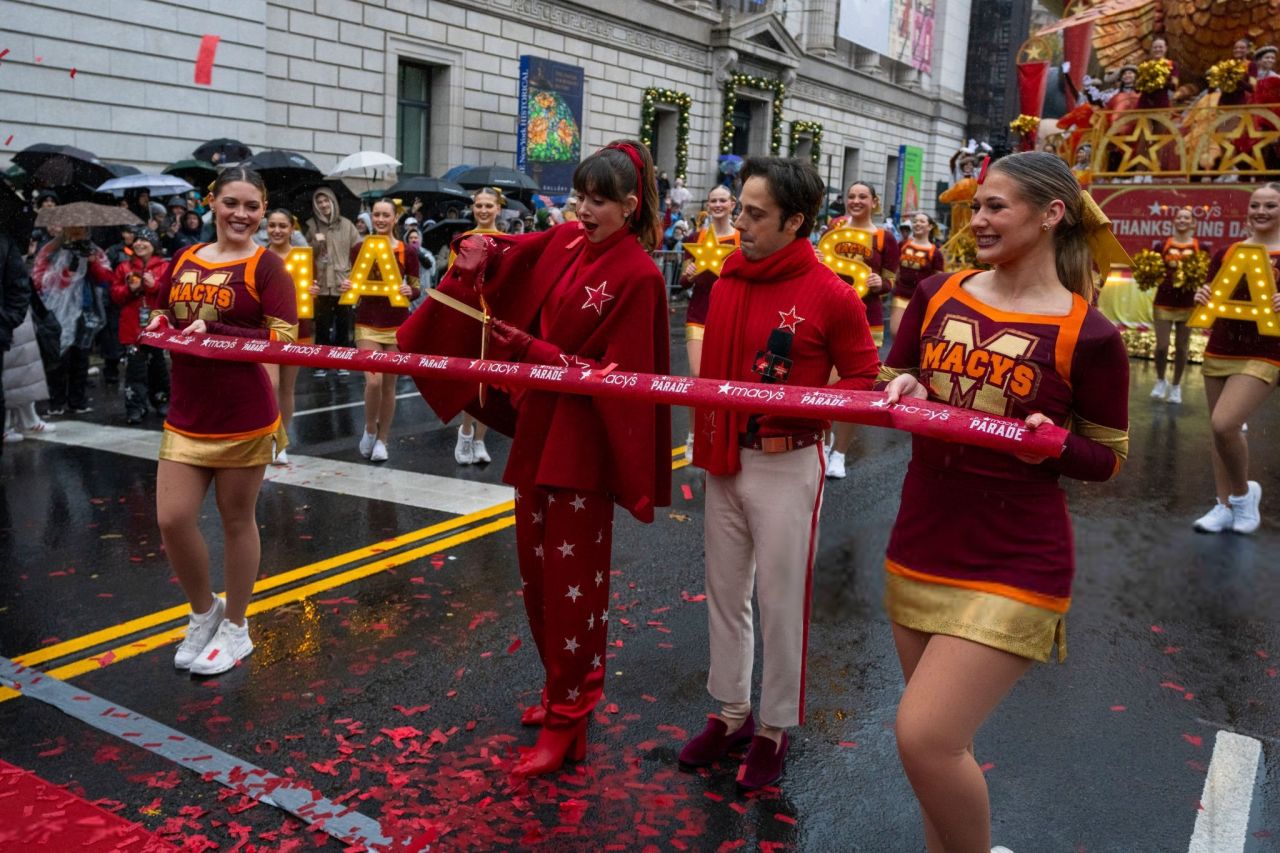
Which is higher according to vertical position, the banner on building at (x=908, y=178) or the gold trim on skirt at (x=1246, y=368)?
the banner on building at (x=908, y=178)

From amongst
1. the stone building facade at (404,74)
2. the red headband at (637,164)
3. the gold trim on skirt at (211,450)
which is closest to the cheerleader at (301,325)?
the gold trim on skirt at (211,450)

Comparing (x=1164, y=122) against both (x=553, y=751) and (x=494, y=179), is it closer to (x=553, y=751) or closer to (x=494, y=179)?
(x=494, y=179)

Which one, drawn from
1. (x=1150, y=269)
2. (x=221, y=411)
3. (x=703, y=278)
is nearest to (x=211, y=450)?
(x=221, y=411)

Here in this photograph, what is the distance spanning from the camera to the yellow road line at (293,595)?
481cm

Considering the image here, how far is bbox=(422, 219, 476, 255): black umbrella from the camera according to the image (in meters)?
12.5

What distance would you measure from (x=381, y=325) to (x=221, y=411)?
456 cm

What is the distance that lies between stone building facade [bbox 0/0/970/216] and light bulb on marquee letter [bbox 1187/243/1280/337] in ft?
53.3

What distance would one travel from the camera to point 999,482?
2.85 meters

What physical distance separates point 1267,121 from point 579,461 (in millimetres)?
15289

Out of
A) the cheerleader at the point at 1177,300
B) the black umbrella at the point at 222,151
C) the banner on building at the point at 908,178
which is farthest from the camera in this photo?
the banner on building at the point at 908,178

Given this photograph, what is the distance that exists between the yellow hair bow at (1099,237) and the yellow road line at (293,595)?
4.26 metres

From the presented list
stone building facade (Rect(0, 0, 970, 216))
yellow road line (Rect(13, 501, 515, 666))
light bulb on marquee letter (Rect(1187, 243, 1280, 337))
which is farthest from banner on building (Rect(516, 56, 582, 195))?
light bulb on marquee letter (Rect(1187, 243, 1280, 337))

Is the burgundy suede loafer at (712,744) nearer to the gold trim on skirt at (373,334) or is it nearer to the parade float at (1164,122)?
the gold trim on skirt at (373,334)

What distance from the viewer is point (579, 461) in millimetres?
3850
